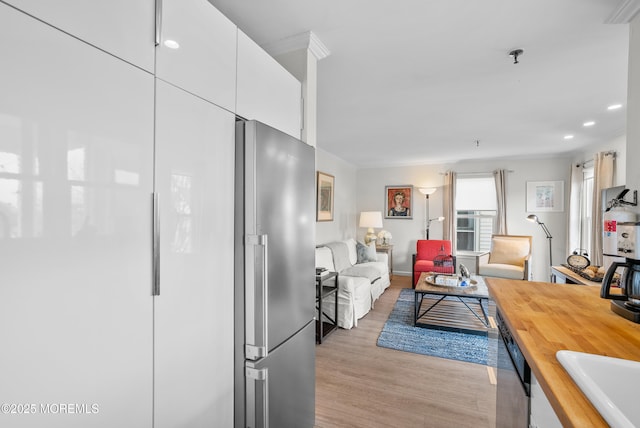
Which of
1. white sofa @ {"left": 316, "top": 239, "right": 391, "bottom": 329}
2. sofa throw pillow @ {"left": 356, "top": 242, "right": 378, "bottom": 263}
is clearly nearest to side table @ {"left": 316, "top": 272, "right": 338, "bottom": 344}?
white sofa @ {"left": 316, "top": 239, "right": 391, "bottom": 329}

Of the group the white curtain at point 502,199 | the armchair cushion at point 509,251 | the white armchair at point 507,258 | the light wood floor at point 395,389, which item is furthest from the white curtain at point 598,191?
the light wood floor at point 395,389

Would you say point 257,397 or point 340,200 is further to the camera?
point 340,200

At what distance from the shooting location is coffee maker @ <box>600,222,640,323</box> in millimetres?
1271

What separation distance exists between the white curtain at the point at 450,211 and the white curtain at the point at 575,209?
1.82 meters

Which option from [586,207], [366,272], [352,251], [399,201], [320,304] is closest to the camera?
[320,304]

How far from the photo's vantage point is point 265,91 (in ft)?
5.30

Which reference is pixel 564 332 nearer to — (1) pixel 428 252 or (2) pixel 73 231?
(2) pixel 73 231

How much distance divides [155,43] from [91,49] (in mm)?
225

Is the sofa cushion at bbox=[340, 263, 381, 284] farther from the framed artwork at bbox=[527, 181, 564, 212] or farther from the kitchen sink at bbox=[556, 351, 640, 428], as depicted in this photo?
the kitchen sink at bbox=[556, 351, 640, 428]

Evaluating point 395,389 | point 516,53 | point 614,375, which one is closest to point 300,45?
point 516,53

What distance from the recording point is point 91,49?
2.85ft

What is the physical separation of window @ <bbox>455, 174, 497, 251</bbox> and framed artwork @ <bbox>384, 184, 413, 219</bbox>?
3.06 ft

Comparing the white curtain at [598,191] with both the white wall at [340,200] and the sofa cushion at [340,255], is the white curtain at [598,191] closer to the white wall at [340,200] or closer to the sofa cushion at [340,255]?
the sofa cushion at [340,255]

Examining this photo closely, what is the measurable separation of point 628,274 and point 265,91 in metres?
1.83
